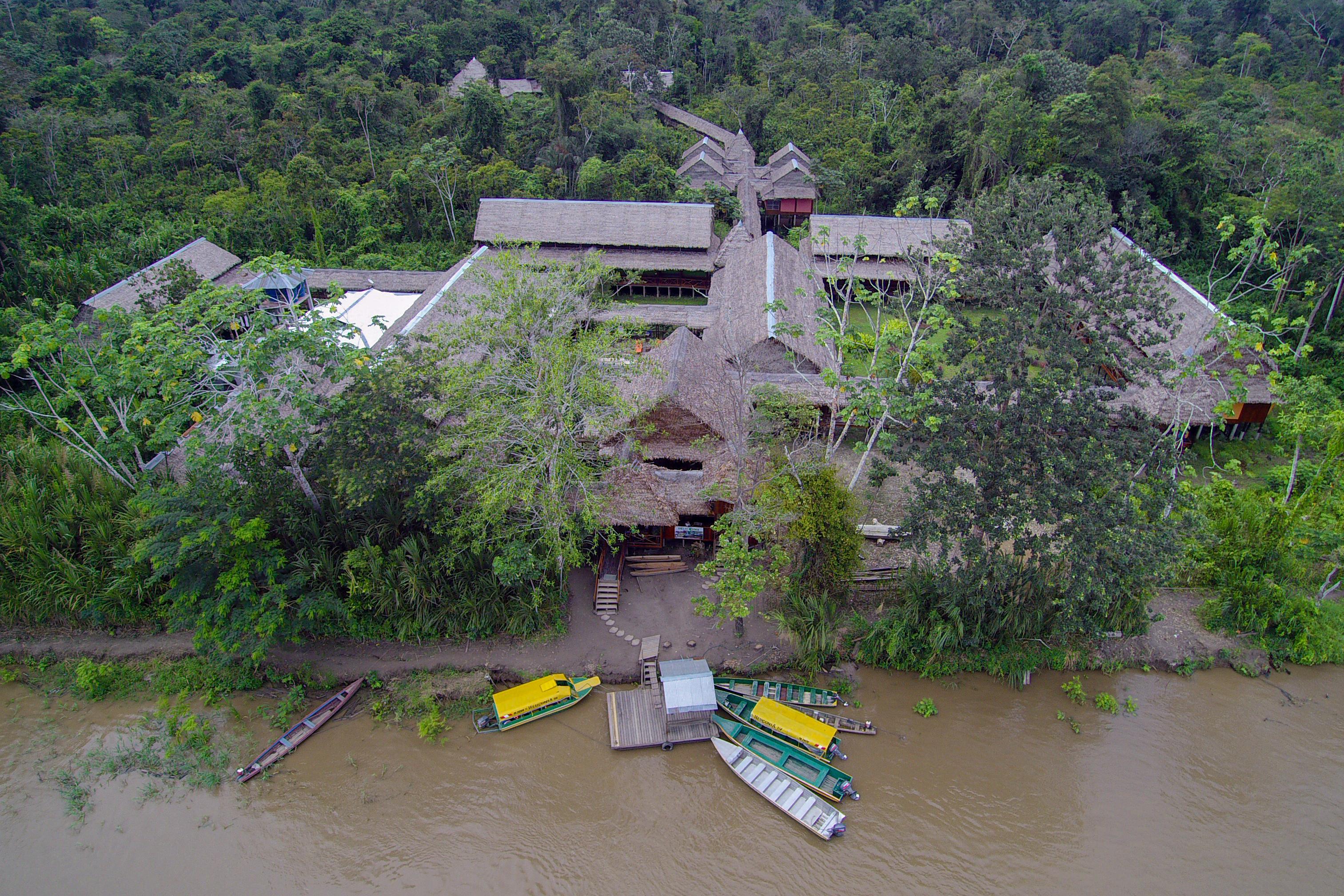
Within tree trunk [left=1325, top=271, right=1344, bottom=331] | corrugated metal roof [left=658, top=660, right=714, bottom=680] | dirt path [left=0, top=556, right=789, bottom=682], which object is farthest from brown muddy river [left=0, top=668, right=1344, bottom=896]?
tree trunk [left=1325, top=271, right=1344, bottom=331]

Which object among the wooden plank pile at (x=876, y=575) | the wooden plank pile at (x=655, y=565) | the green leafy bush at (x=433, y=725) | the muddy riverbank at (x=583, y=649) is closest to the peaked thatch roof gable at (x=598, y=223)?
the wooden plank pile at (x=655, y=565)

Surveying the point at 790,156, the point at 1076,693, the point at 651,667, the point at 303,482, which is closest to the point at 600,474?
the point at 651,667

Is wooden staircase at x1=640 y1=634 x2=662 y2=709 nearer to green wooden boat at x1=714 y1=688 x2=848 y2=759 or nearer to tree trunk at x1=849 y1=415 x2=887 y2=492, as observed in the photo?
green wooden boat at x1=714 y1=688 x2=848 y2=759

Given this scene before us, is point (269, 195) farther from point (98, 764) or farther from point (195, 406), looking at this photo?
point (98, 764)

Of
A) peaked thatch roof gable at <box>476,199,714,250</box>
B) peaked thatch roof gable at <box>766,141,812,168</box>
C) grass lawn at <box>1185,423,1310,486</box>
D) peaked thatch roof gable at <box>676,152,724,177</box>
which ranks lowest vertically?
grass lawn at <box>1185,423,1310,486</box>

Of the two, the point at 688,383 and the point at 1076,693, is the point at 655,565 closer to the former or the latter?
the point at 688,383

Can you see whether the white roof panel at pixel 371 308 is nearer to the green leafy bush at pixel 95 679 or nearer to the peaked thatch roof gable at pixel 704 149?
the green leafy bush at pixel 95 679
